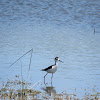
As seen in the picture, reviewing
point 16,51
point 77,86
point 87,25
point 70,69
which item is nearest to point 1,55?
point 16,51

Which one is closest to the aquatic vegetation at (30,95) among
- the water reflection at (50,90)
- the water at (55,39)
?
the water reflection at (50,90)

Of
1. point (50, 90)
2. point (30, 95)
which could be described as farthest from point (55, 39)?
point (30, 95)

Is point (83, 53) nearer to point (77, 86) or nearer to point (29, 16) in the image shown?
point (77, 86)

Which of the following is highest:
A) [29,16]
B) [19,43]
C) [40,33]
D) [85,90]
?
[29,16]

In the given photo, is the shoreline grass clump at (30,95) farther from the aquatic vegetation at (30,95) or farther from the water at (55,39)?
the water at (55,39)

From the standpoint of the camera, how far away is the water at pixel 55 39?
9.40m

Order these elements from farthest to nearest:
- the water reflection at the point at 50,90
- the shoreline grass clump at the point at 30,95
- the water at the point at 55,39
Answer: the water at the point at 55,39 < the water reflection at the point at 50,90 < the shoreline grass clump at the point at 30,95

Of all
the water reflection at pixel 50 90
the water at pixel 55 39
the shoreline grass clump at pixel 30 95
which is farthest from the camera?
the water at pixel 55 39

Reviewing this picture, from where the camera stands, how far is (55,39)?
14.2 m

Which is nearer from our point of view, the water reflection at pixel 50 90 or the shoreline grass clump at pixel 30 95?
the shoreline grass clump at pixel 30 95

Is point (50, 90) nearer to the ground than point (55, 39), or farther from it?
nearer to the ground

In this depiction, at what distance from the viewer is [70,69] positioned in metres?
10.0

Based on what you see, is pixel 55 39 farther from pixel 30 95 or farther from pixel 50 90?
pixel 30 95

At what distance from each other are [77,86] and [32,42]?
551cm
